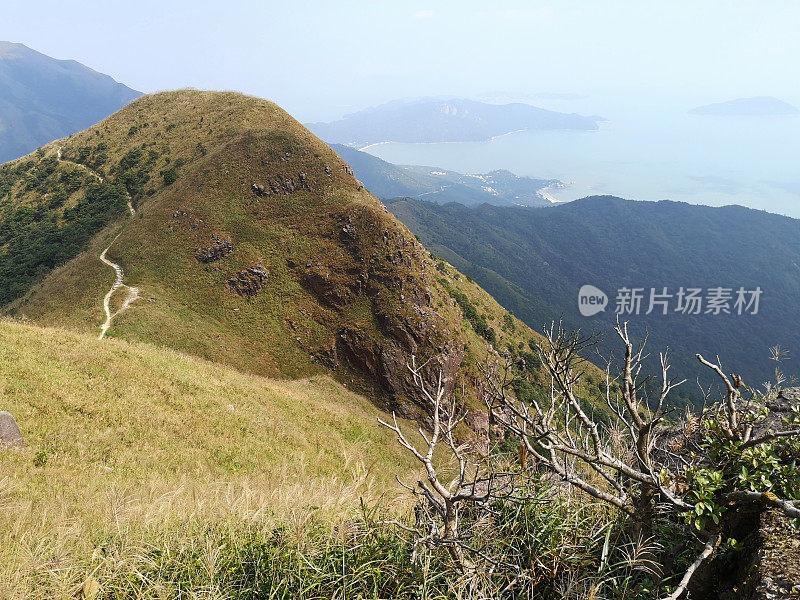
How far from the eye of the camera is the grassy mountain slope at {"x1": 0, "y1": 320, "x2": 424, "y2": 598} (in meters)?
3.77

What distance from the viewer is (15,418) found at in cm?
1016

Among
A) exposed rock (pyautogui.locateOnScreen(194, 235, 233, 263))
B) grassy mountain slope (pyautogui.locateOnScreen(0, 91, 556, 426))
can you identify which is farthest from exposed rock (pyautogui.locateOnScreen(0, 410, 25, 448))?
exposed rock (pyautogui.locateOnScreen(194, 235, 233, 263))

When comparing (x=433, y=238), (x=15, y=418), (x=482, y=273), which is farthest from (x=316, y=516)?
(x=433, y=238)

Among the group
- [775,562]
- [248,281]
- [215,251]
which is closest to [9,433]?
[775,562]

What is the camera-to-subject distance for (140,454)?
10781 mm

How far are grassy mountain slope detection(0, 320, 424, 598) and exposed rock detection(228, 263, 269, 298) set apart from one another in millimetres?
18146

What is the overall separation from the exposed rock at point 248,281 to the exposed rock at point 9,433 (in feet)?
93.1

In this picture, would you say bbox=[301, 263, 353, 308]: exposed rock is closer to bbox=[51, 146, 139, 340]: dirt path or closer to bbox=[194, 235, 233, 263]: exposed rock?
bbox=[194, 235, 233, 263]: exposed rock

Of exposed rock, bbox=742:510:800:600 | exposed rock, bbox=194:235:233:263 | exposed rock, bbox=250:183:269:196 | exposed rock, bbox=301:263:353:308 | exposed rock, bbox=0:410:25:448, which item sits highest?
exposed rock, bbox=250:183:269:196

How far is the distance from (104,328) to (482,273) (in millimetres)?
122305

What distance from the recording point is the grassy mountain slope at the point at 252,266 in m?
33.0

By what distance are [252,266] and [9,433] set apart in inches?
1195

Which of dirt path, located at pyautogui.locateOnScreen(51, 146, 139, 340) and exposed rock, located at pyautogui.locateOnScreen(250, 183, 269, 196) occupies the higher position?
exposed rock, located at pyautogui.locateOnScreen(250, 183, 269, 196)

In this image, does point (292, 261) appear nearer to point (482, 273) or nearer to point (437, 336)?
point (437, 336)
